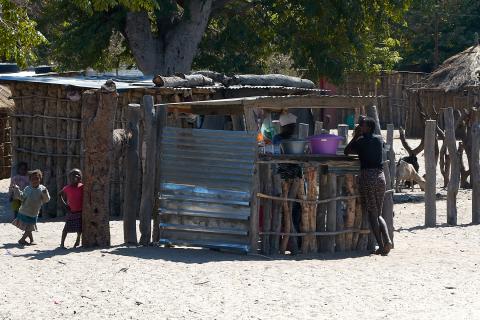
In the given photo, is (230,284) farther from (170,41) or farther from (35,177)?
(170,41)

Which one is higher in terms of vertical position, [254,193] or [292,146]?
[292,146]

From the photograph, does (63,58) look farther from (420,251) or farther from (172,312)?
(172,312)

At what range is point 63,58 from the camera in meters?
22.5

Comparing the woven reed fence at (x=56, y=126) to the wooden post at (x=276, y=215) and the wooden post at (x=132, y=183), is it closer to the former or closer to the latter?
the wooden post at (x=132, y=183)

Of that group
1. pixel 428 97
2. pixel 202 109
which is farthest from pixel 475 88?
pixel 202 109

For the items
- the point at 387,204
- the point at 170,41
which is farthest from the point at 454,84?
the point at 387,204

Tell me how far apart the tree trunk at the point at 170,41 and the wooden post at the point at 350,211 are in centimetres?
978

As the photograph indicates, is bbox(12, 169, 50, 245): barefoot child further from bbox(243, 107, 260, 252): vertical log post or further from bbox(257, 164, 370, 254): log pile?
bbox(257, 164, 370, 254): log pile

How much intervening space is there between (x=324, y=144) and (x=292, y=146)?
0.50 meters

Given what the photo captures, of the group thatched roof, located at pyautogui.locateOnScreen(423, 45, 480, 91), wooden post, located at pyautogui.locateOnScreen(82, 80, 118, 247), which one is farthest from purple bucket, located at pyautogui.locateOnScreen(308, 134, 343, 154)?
thatched roof, located at pyautogui.locateOnScreen(423, 45, 480, 91)

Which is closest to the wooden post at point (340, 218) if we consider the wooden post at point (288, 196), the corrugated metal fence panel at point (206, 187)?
the wooden post at point (288, 196)

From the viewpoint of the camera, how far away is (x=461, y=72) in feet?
99.9

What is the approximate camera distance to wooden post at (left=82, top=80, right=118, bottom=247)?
39.8ft

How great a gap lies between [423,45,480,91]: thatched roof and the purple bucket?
59.7 feet
